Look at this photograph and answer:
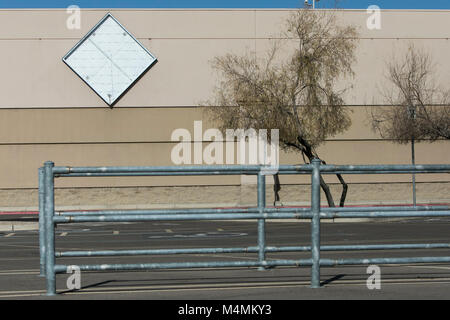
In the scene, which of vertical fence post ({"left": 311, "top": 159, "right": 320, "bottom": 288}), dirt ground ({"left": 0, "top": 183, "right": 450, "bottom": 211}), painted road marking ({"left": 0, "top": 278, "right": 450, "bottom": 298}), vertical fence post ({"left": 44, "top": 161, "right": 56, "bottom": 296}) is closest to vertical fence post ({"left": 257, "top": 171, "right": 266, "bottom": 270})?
painted road marking ({"left": 0, "top": 278, "right": 450, "bottom": 298})

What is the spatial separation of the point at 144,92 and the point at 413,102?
13.8 meters

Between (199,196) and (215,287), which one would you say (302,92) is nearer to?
(199,196)

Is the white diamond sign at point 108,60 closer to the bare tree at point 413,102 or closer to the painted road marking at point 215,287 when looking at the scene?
the bare tree at point 413,102

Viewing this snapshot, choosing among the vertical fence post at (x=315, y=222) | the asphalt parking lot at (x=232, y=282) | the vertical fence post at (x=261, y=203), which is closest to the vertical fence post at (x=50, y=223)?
the asphalt parking lot at (x=232, y=282)

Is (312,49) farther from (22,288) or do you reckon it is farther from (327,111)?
(22,288)

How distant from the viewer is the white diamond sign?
3962cm

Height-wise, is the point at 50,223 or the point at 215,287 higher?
the point at 50,223

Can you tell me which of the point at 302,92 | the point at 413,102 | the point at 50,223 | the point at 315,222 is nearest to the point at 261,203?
the point at 315,222

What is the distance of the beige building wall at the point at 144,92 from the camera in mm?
39719

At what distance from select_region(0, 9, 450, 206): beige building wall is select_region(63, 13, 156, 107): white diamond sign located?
1.36ft

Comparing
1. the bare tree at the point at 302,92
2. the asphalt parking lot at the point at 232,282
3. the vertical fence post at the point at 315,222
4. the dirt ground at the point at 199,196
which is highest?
the bare tree at the point at 302,92

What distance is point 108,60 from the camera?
39625 mm

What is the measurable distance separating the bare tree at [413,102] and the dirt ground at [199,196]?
3.02m

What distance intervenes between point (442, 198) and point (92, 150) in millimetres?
18797
